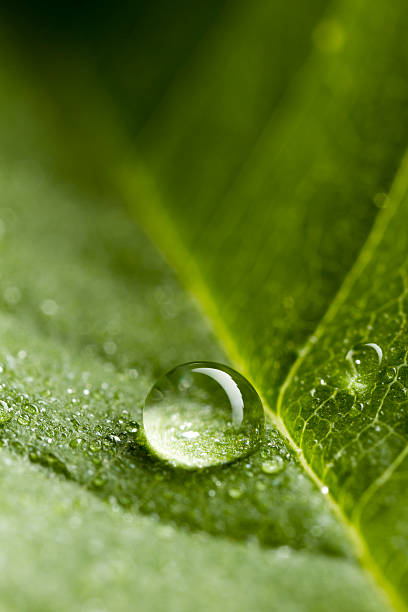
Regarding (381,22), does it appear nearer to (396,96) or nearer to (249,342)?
(396,96)

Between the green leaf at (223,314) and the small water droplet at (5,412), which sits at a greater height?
the green leaf at (223,314)

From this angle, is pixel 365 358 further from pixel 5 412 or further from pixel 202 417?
pixel 5 412

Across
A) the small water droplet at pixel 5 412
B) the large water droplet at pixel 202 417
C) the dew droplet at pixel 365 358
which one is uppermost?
the dew droplet at pixel 365 358

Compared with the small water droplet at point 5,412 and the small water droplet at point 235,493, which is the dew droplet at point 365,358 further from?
the small water droplet at point 5,412

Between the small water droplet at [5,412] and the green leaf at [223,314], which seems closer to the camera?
the green leaf at [223,314]

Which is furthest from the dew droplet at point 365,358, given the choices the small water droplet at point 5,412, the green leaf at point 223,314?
the small water droplet at point 5,412

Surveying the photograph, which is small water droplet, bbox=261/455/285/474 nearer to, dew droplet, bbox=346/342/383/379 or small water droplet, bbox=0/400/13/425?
dew droplet, bbox=346/342/383/379

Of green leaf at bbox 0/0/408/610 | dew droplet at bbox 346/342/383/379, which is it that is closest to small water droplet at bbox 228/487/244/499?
green leaf at bbox 0/0/408/610
